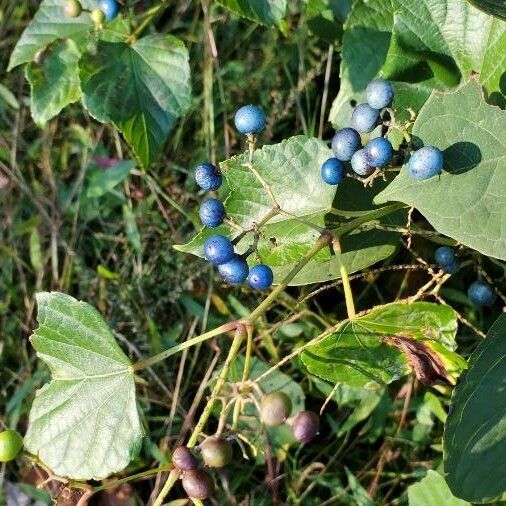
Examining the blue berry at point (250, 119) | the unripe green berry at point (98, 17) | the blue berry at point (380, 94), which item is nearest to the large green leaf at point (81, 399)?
the blue berry at point (250, 119)

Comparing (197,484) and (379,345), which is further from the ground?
(379,345)

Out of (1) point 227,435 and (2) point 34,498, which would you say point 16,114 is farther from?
(1) point 227,435

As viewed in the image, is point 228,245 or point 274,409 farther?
point 274,409

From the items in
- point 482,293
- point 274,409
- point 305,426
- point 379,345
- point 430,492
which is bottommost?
point 430,492

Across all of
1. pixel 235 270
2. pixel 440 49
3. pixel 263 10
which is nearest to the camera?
pixel 235 270

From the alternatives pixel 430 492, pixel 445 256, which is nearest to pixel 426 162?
pixel 445 256

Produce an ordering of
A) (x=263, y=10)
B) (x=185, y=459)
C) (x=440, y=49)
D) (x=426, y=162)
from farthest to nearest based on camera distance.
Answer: (x=263, y=10)
(x=440, y=49)
(x=185, y=459)
(x=426, y=162)

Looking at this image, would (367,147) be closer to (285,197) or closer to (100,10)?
(285,197)

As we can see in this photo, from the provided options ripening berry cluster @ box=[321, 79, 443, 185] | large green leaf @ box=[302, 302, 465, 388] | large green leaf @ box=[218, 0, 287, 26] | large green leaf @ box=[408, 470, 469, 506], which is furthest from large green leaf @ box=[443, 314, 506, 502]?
large green leaf @ box=[218, 0, 287, 26]
